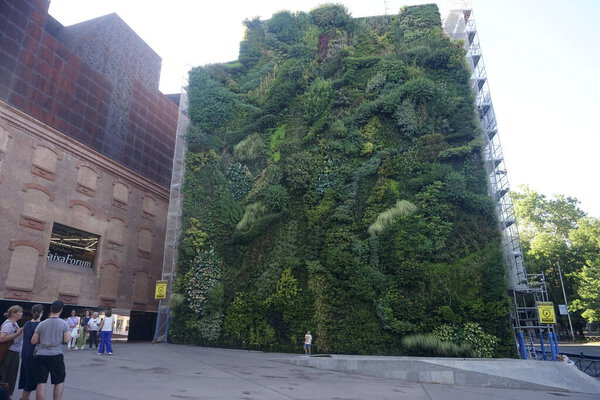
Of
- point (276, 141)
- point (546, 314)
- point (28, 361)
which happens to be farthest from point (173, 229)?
point (546, 314)

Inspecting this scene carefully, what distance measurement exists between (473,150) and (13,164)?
74.1ft

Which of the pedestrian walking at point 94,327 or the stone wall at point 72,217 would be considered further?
the stone wall at point 72,217

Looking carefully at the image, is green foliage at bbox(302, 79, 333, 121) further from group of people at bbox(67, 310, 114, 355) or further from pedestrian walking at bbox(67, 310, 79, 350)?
pedestrian walking at bbox(67, 310, 79, 350)

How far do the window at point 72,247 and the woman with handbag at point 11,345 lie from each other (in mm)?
16331

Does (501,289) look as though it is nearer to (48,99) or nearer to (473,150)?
(473,150)

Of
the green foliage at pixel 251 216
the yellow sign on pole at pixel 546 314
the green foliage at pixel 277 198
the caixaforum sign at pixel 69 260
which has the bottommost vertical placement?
the yellow sign on pole at pixel 546 314

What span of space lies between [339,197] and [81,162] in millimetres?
14800

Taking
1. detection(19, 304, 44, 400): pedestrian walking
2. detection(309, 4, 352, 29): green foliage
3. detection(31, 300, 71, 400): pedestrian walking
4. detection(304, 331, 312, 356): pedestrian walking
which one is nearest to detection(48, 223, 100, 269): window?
detection(304, 331, 312, 356): pedestrian walking

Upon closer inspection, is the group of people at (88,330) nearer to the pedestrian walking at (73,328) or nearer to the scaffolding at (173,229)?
the pedestrian walking at (73,328)

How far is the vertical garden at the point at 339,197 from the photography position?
18.2m

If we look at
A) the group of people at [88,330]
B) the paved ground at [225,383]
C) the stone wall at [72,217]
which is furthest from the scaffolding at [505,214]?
the stone wall at [72,217]

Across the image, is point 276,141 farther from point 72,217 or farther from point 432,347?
point 432,347

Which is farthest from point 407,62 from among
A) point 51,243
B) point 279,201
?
point 51,243

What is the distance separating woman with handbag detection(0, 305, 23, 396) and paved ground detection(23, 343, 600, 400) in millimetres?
1071
